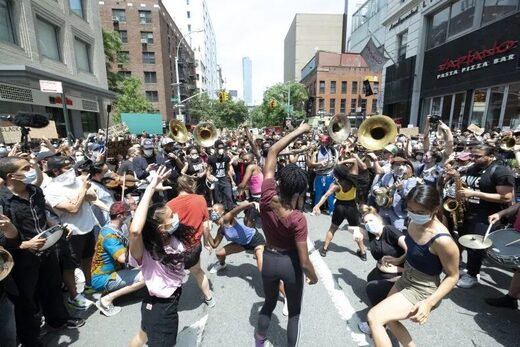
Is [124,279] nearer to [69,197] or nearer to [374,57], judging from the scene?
[69,197]

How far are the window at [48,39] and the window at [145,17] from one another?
25692 millimetres

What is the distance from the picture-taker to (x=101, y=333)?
3025mm

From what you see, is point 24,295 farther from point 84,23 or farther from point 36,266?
point 84,23

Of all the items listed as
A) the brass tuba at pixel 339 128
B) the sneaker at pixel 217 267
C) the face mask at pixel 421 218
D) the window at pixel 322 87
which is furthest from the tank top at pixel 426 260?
the window at pixel 322 87

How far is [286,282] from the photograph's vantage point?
2.39 metres

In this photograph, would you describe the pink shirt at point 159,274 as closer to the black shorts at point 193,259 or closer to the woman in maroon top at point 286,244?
the black shorts at point 193,259

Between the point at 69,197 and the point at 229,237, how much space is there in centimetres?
205

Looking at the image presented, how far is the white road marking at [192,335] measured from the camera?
284cm

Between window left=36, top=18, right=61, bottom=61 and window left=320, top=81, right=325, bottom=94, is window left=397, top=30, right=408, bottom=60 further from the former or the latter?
window left=320, top=81, right=325, bottom=94

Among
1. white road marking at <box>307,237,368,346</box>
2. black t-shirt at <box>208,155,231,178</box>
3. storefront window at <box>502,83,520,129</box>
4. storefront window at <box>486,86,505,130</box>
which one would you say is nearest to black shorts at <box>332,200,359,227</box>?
white road marking at <box>307,237,368,346</box>

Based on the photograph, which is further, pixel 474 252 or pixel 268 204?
Result: pixel 474 252

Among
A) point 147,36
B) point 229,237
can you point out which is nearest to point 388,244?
point 229,237

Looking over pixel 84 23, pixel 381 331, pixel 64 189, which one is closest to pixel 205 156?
pixel 64 189

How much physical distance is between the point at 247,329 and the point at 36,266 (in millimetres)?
2244
